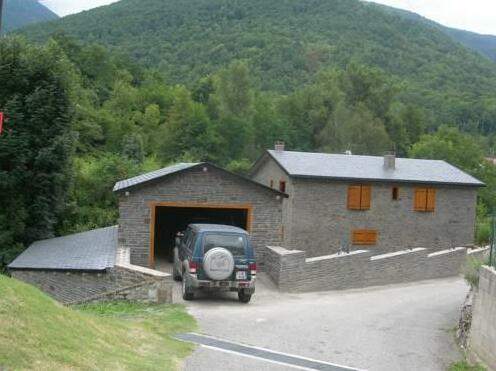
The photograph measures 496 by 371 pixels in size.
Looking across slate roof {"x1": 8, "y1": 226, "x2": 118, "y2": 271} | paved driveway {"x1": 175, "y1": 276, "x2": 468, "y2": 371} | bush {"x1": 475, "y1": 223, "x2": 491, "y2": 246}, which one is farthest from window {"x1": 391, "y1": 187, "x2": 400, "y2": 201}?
slate roof {"x1": 8, "y1": 226, "x2": 118, "y2": 271}

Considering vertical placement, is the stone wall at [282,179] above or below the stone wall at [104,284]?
above

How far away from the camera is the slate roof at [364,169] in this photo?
31.6 m

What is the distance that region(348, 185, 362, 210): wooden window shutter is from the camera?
31.8 metres

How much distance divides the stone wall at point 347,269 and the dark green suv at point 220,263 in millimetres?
3208

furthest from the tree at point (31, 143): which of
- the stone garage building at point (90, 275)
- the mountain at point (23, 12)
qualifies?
the mountain at point (23, 12)

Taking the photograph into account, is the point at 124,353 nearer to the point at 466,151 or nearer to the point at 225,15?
the point at 466,151

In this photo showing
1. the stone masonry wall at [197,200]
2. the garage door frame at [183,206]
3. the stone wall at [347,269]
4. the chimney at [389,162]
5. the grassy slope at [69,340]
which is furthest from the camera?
the chimney at [389,162]

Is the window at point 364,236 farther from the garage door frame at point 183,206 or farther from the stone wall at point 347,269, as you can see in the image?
the garage door frame at point 183,206

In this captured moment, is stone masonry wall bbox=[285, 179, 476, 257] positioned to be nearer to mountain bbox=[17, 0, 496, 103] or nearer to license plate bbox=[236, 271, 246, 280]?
license plate bbox=[236, 271, 246, 280]

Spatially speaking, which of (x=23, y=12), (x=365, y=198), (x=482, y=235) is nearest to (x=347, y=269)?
(x=365, y=198)

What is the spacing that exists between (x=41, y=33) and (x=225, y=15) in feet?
124

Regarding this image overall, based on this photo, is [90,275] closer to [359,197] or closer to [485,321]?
[485,321]

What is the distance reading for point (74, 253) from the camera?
2138cm

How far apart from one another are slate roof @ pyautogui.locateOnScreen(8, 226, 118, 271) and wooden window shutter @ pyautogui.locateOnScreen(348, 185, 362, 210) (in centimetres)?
1141
